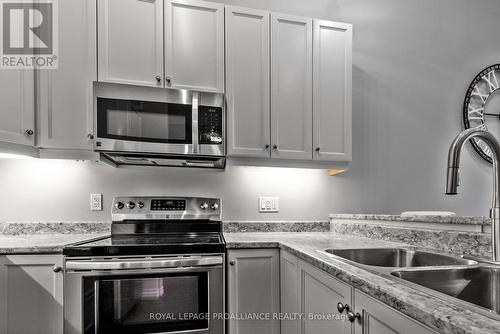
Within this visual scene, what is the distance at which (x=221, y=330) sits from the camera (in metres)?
1.59

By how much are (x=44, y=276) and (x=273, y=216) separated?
1.51 meters

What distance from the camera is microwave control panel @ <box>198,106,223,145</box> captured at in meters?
1.81

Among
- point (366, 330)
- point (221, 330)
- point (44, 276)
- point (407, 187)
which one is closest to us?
point (366, 330)

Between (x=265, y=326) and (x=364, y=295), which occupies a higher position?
(x=364, y=295)

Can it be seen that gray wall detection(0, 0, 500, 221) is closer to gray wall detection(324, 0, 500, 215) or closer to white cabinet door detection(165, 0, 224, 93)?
gray wall detection(324, 0, 500, 215)

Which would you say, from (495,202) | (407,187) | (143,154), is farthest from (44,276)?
(407,187)

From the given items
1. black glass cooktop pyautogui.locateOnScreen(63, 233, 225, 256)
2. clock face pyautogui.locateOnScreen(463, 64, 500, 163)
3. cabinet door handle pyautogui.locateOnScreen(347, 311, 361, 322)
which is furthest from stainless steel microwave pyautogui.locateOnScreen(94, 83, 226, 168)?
clock face pyautogui.locateOnScreen(463, 64, 500, 163)

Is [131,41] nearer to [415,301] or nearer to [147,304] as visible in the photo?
[147,304]

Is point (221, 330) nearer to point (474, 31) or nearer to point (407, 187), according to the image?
point (407, 187)

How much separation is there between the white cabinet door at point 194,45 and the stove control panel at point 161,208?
791 millimetres

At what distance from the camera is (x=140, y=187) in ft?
7.01

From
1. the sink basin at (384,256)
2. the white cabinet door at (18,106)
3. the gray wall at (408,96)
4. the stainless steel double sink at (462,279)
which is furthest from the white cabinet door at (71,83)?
the stainless steel double sink at (462,279)

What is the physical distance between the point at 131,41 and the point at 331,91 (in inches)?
54.5

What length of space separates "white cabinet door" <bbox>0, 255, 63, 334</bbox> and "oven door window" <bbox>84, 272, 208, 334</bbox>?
183 millimetres
